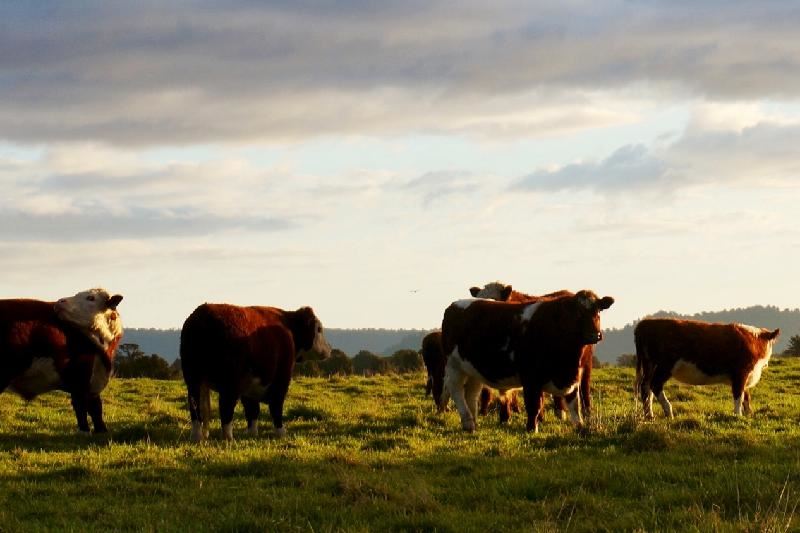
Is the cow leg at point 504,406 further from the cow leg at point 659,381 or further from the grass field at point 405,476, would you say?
the cow leg at point 659,381

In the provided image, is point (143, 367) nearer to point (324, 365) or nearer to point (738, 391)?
point (324, 365)

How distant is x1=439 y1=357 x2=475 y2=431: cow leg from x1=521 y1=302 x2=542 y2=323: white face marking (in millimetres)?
1572

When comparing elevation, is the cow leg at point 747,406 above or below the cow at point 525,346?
below

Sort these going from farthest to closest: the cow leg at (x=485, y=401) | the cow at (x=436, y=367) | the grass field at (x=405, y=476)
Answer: the cow at (x=436, y=367) → the cow leg at (x=485, y=401) → the grass field at (x=405, y=476)

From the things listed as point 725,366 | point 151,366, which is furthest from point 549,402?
point 151,366

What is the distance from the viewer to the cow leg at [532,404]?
1666cm

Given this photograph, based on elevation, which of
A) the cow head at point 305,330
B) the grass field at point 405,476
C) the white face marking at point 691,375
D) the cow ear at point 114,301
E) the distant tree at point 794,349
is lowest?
the grass field at point 405,476

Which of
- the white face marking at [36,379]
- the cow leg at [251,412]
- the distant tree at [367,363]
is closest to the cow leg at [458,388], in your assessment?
the cow leg at [251,412]

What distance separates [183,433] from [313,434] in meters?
2.05

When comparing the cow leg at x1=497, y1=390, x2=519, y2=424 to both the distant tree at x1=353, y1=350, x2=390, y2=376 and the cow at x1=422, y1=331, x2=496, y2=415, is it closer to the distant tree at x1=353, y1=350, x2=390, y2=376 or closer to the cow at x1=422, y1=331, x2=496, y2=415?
the cow at x1=422, y1=331, x2=496, y2=415

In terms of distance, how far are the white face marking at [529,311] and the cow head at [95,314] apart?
6.75m

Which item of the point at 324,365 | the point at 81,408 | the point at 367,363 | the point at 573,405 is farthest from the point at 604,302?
the point at 367,363

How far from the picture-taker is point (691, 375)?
20906 mm

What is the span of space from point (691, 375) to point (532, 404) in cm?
559
